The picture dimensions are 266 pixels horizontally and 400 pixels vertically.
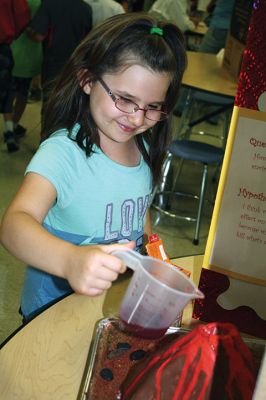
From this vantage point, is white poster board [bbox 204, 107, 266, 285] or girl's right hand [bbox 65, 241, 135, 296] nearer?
girl's right hand [bbox 65, 241, 135, 296]

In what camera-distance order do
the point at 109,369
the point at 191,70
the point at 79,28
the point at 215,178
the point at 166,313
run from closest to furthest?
the point at 166,313 < the point at 109,369 < the point at 191,70 < the point at 79,28 < the point at 215,178

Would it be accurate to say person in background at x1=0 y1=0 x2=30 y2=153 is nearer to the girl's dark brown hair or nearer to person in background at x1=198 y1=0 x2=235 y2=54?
person in background at x1=198 y1=0 x2=235 y2=54

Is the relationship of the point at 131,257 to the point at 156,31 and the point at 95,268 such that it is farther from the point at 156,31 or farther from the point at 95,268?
the point at 156,31

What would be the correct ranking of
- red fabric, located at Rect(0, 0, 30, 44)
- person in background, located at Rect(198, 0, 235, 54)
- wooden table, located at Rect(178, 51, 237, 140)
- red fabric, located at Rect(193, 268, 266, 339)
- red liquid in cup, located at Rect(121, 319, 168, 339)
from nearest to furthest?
red liquid in cup, located at Rect(121, 319, 168, 339) < red fabric, located at Rect(193, 268, 266, 339) < wooden table, located at Rect(178, 51, 237, 140) < red fabric, located at Rect(0, 0, 30, 44) < person in background, located at Rect(198, 0, 235, 54)

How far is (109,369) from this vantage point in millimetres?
755

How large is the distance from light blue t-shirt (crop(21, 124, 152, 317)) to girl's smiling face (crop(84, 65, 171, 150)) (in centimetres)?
8

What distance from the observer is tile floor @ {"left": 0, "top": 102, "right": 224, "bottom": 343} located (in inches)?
82.0

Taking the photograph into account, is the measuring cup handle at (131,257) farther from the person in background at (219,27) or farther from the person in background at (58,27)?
the person in background at (219,27)

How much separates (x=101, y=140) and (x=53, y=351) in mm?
510

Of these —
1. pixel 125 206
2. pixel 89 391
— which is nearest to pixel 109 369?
pixel 89 391

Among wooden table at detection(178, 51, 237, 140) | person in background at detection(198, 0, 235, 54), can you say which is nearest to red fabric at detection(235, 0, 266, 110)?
wooden table at detection(178, 51, 237, 140)

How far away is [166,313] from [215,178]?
10.1 feet

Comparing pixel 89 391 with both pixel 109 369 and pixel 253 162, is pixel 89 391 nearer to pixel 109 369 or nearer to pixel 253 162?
pixel 109 369

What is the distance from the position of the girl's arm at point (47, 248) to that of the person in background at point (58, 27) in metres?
2.36
